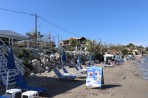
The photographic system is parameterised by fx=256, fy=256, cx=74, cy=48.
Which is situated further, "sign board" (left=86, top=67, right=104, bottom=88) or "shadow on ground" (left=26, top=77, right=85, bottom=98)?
"sign board" (left=86, top=67, right=104, bottom=88)

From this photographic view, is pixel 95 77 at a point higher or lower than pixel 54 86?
higher

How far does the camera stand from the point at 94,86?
49.1 ft

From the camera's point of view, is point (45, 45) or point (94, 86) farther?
point (45, 45)

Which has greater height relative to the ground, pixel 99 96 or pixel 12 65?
pixel 12 65

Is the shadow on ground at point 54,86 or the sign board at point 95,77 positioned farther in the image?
the sign board at point 95,77

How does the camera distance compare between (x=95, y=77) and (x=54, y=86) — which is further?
(x=54, y=86)

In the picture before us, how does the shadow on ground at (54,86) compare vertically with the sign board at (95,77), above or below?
below

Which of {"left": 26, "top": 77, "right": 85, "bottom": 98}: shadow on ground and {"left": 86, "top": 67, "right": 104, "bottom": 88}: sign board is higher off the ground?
{"left": 86, "top": 67, "right": 104, "bottom": 88}: sign board

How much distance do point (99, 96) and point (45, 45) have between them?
82.2 ft

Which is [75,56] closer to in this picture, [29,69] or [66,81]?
[29,69]

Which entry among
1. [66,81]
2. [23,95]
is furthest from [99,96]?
[66,81]

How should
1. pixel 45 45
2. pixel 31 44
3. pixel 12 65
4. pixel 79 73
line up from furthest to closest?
1. pixel 45 45
2. pixel 31 44
3. pixel 79 73
4. pixel 12 65

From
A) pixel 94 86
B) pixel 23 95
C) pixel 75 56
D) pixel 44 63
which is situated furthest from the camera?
pixel 75 56

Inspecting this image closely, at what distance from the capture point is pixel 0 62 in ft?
53.2
